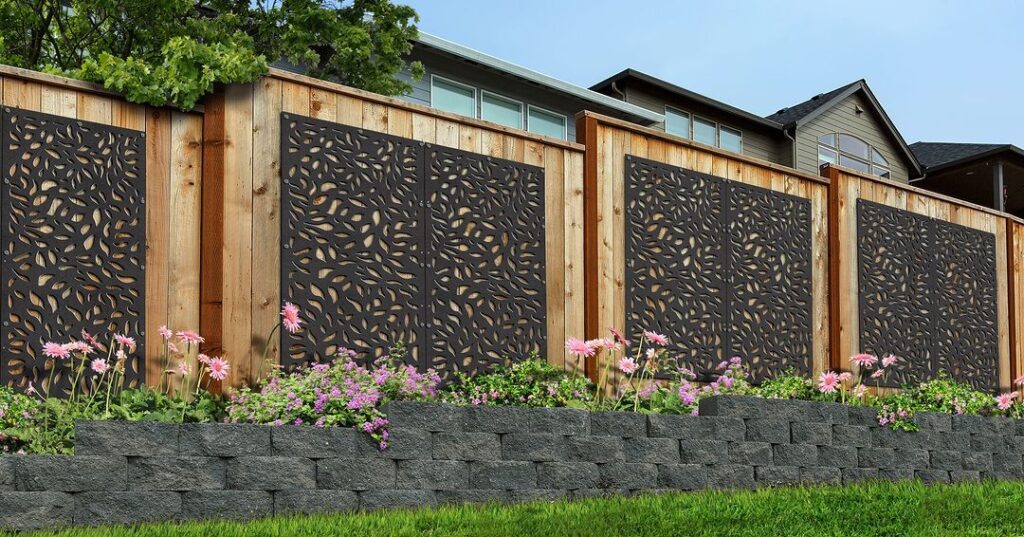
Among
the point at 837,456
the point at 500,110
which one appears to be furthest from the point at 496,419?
the point at 500,110

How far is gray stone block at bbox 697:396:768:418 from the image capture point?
613 cm

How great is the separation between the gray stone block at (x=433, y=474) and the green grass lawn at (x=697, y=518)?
14 centimetres

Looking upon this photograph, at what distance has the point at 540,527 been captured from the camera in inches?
177

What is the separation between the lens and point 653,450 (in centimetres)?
579

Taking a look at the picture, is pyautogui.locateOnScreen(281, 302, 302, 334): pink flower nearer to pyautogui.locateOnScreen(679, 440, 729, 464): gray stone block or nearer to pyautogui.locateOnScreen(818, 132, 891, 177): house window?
pyautogui.locateOnScreen(679, 440, 729, 464): gray stone block

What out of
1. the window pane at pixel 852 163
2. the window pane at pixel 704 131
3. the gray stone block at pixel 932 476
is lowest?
the gray stone block at pixel 932 476

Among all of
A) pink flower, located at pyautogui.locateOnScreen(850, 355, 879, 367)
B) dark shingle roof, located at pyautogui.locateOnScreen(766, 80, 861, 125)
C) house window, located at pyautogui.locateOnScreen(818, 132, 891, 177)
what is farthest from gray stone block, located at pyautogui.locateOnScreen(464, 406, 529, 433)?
house window, located at pyautogui.locateOnScreen(818, 132, 891, 177)

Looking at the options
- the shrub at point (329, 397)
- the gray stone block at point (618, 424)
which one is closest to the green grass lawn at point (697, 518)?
the gray stone block at point (618, 424)

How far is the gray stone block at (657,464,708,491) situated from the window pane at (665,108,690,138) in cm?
1292

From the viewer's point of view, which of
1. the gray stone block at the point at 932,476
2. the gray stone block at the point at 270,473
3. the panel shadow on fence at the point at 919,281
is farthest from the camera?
the panel shadow on fence at the point at 919,281

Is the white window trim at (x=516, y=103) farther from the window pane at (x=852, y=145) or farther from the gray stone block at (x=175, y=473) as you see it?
the gray stone block at (x=175, y=473)

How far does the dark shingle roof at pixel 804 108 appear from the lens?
2067 centimetres

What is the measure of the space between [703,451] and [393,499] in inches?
76.1

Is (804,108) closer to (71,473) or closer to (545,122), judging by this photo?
(545,122)
